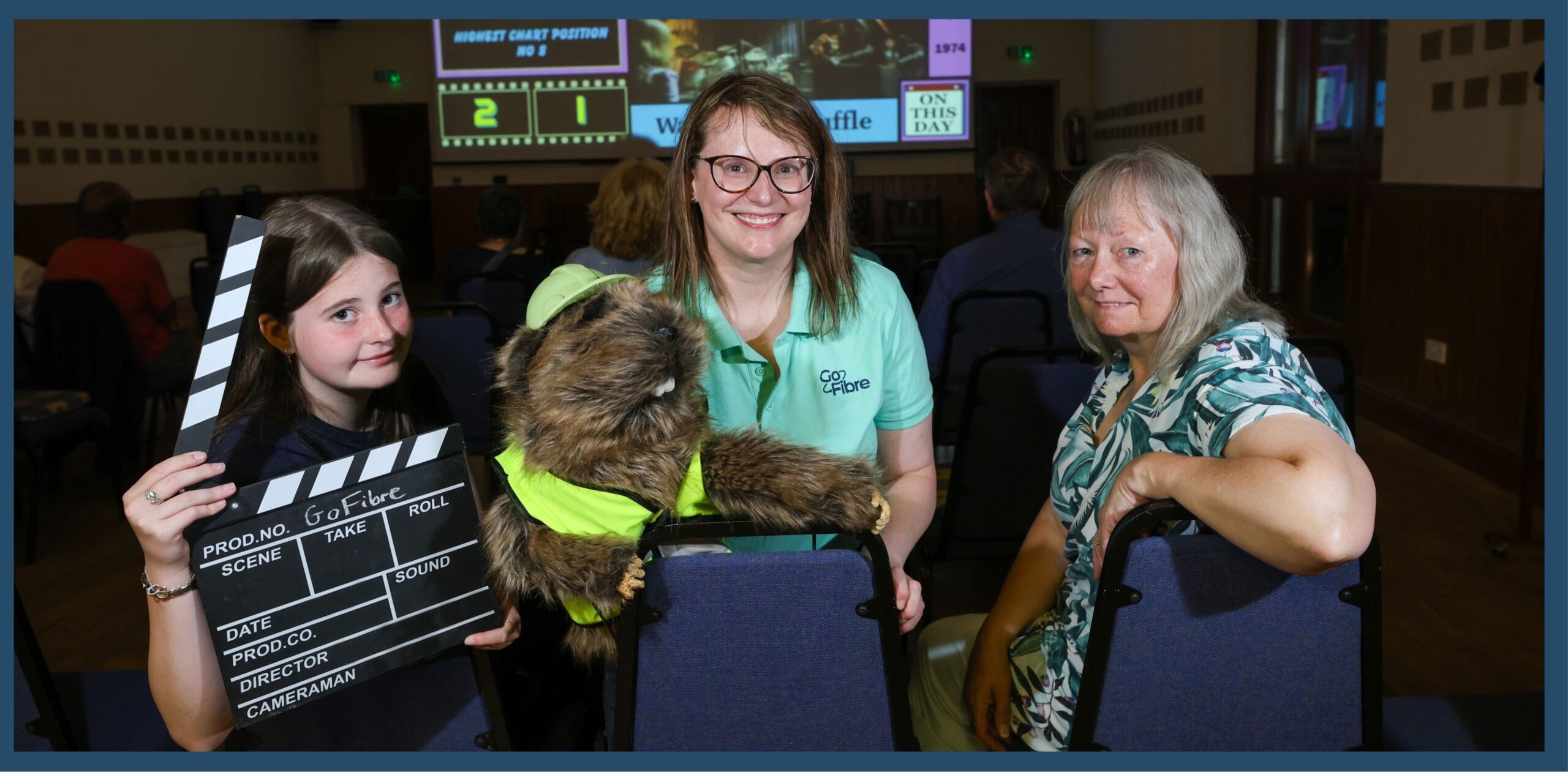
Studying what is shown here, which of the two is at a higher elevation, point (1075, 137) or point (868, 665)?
point (1075, 137)

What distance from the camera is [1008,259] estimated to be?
3846 mm

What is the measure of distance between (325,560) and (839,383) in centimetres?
75

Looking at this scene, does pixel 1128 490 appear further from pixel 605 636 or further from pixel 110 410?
pixel 110 410

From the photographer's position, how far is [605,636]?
133 cm

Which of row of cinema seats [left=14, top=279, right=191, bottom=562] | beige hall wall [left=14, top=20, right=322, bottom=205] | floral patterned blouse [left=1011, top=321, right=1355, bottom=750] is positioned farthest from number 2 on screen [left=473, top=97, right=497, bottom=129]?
floral patterned blouse [left=1011, top=321, right=1355, bottom=750]

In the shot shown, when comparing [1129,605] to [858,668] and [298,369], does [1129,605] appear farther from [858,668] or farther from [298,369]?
[298,369]

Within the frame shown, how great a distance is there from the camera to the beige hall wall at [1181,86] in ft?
25.7

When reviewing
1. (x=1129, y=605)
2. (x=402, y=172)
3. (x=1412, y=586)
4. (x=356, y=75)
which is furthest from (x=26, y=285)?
(x=402, y=172)

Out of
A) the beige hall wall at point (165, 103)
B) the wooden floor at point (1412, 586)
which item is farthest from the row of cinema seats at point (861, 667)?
the beige hall wall at point (165, 103)

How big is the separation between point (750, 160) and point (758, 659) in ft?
2.24

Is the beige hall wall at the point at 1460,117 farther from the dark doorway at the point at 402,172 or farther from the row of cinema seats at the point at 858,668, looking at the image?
the dark doorway at the point at 402,172

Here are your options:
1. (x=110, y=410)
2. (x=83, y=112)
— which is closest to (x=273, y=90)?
(x=83, y=112)

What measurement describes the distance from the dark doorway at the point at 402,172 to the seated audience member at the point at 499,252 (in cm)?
907

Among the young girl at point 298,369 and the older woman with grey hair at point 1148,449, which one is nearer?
the older woman with grey hair at point 1148,449
